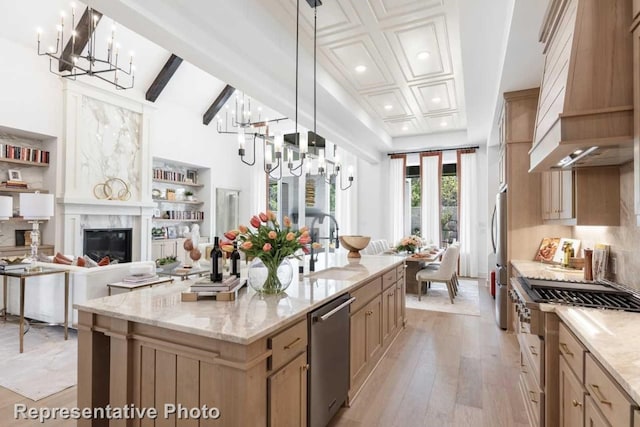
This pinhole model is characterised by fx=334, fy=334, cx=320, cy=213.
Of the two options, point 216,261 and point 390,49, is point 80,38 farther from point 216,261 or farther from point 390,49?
point 216,261

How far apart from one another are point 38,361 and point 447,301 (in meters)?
5.21

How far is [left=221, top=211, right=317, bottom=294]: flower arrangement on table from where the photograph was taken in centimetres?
192

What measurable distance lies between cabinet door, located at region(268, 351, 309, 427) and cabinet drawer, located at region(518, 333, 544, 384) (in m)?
1.32

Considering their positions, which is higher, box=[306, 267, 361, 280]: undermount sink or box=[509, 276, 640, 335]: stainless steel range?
box=[509, 276, 640, 335]: stainless steel range

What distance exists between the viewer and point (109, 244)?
6.62 metres

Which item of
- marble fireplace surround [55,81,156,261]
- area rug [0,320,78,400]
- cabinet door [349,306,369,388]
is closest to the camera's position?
cabinet door [349,306,369,388]

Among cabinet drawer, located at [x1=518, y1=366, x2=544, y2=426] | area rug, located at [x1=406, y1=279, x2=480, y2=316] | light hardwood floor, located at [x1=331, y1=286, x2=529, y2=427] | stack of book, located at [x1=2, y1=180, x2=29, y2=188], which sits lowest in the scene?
area rug, located at [x1=406, y1=279, x2=480, y2=316]

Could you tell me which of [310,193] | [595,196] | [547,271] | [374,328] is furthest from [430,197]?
[374,328]

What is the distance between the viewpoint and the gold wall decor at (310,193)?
31.0ft

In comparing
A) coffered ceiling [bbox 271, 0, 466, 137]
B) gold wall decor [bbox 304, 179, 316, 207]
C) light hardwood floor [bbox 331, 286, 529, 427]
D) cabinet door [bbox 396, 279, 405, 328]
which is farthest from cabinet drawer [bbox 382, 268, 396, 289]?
gold wall decor [bbox 304, 179, 316, 207]

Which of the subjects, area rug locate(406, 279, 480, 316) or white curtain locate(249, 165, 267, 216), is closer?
area rug locate(406, 279, 480, 316)

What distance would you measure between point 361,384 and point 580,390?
1543 mm

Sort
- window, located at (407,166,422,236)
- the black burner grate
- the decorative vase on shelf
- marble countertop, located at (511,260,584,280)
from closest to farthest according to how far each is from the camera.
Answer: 1. the black burner grate
2. the decorative vase on shelf
3. marble countertop, located at (511,260,584,280)
4. window, located at (407,166,422,236)

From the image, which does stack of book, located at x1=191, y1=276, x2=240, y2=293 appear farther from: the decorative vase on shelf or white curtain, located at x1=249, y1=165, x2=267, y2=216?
white curtain, located at x1=249, y1=165, x2=267, y2=216
